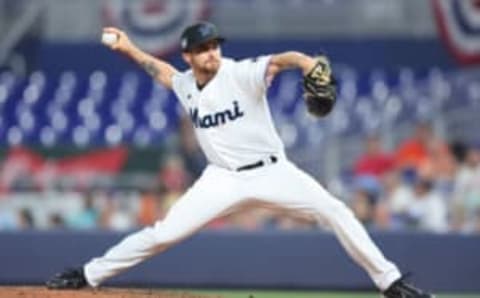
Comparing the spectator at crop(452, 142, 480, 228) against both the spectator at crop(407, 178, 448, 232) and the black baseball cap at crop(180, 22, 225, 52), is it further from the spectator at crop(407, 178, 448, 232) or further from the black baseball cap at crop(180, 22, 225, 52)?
the black baseball cap at crop(180, 22, 225, 52)

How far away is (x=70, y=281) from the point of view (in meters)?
8.23

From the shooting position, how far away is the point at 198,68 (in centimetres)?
810

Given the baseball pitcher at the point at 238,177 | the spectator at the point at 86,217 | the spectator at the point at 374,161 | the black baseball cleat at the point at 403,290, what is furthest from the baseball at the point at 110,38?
the spectator at the point at 374,161

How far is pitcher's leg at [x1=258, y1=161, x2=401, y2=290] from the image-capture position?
312 inches

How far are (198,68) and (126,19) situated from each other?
25.2ft

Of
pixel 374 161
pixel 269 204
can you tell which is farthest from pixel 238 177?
pixel 374 161

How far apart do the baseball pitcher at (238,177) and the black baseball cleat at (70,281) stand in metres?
0.18

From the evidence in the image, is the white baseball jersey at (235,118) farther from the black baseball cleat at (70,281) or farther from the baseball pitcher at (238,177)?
the black baseball cleat at (70,281)

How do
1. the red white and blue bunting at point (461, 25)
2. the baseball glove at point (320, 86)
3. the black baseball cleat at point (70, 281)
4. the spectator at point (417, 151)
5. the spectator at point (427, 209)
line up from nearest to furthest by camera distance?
1. the baseball glove at point (320, 86)
2. the black baseball cleat at point (70, 281)
3. the spectator at point (427, 209)
4. the spectator at point (417, 151)
5. the red white and blue bunting at point (461, 25)

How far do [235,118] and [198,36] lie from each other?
489mm

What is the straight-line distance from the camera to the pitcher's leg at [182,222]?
7980 mm

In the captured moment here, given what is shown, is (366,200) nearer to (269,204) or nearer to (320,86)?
(269,204)

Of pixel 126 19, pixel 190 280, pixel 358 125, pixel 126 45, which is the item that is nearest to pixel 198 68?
pixel 126 45

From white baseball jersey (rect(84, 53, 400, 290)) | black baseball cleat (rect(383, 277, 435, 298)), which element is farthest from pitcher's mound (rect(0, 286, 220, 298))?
black baseball cleat (rect(383, 277, 435, 298))
